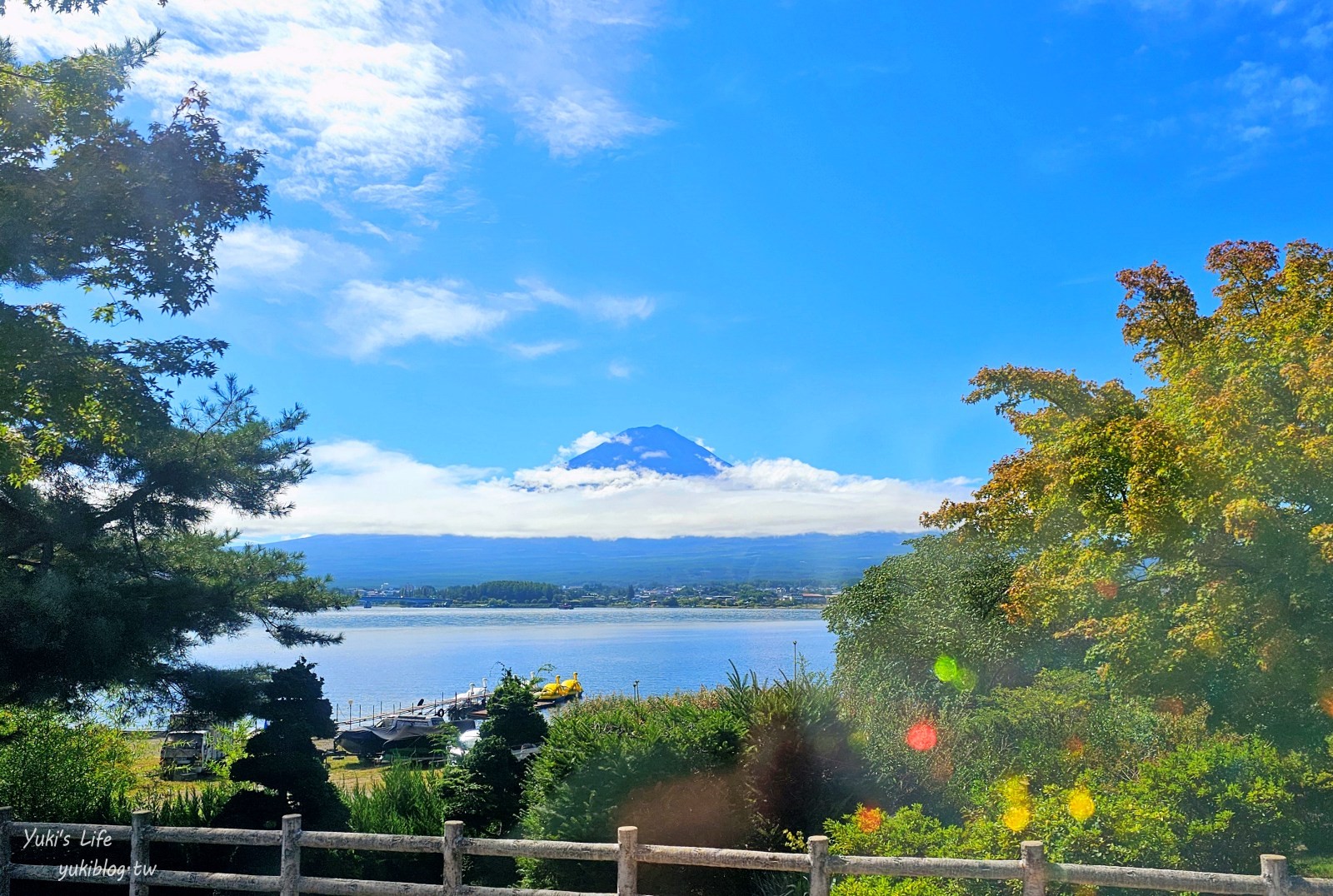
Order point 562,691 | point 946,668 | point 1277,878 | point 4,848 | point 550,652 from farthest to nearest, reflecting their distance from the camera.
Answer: point 550,652 → point 562,691 → point 946,668 → point 4,848 → point 1277,878

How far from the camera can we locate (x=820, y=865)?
281 inches

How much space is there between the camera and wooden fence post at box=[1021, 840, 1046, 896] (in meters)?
6.72

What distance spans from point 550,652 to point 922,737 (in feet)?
321

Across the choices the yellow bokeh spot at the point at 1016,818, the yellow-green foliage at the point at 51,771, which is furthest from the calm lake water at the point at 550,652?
the yellow bokeh spot at the point at 1016,818

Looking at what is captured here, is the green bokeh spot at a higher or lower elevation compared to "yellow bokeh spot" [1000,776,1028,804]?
lower

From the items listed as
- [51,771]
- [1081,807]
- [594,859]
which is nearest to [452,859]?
[594,859]

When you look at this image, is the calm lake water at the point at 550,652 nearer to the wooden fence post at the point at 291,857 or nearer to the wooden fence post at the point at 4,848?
the wooden fence post at the point at 4,848

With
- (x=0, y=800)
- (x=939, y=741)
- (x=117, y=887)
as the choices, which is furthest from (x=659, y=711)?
(x=0, y=800)

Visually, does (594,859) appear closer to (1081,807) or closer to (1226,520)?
(1081,807)

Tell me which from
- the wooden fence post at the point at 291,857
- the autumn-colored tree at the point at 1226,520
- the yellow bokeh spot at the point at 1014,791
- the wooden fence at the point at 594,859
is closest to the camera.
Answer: the wooden fence at the point at 594,859

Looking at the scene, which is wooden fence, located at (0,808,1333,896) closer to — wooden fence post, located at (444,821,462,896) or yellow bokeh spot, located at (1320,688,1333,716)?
wooden fence post, located at (444,821,462,896)

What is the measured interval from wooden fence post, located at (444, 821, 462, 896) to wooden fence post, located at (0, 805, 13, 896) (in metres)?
4.64

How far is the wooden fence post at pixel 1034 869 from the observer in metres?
6.72

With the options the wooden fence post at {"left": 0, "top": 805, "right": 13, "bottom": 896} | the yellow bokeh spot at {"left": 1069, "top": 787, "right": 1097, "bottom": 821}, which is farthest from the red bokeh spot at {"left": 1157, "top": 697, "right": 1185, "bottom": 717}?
the wooden fence post at {"left": 0, "top": 805, "right": 13, "bottom": 896}
